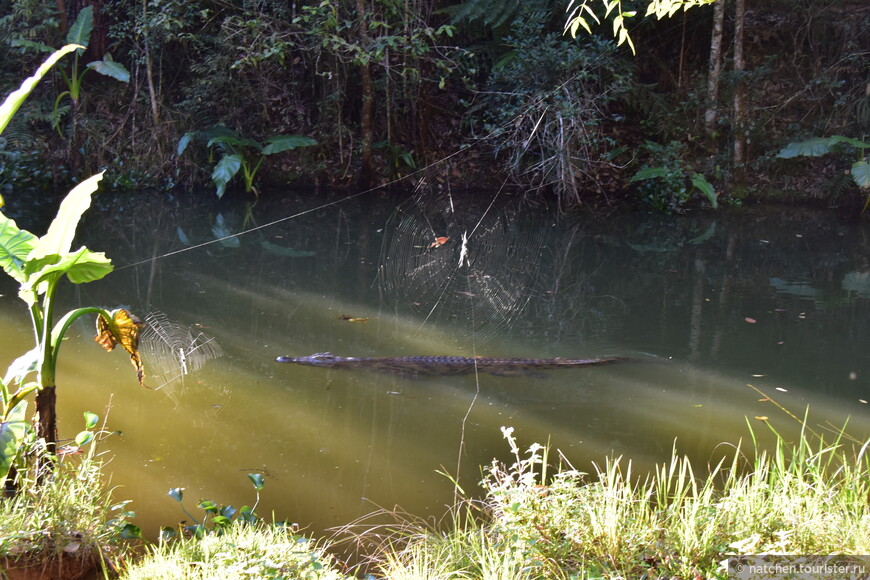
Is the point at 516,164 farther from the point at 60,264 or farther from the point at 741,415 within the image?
the point at 60,264

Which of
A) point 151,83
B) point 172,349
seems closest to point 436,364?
point 172,349

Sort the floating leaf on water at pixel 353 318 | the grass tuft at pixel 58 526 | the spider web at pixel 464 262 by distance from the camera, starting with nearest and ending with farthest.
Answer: the grass tuft at pixel 58 526 → the floating leaf on water at pixel 353 318 → the spider web at pixel 464 262

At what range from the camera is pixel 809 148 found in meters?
8.27

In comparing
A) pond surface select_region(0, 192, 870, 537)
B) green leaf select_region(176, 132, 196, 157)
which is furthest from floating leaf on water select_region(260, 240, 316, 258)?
green leaf select_region(176, 132, 196, 157)

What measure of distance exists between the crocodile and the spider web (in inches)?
20.5

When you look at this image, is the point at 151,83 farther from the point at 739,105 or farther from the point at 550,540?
the point at 550,540

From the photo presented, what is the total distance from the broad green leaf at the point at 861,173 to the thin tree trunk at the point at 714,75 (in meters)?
1.82

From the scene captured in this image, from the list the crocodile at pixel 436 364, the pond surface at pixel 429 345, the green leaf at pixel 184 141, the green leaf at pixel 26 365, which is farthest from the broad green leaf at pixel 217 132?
the green leaf at pixel 26 365

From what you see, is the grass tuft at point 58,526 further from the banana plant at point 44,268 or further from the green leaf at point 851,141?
the green leaf at point 851,141

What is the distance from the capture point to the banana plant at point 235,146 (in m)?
8.65

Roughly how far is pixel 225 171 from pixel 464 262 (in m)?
3.72

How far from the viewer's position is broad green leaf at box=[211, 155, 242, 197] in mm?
8484

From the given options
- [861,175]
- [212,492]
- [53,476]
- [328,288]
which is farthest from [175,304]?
[861,175]

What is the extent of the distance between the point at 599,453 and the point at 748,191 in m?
7.07
